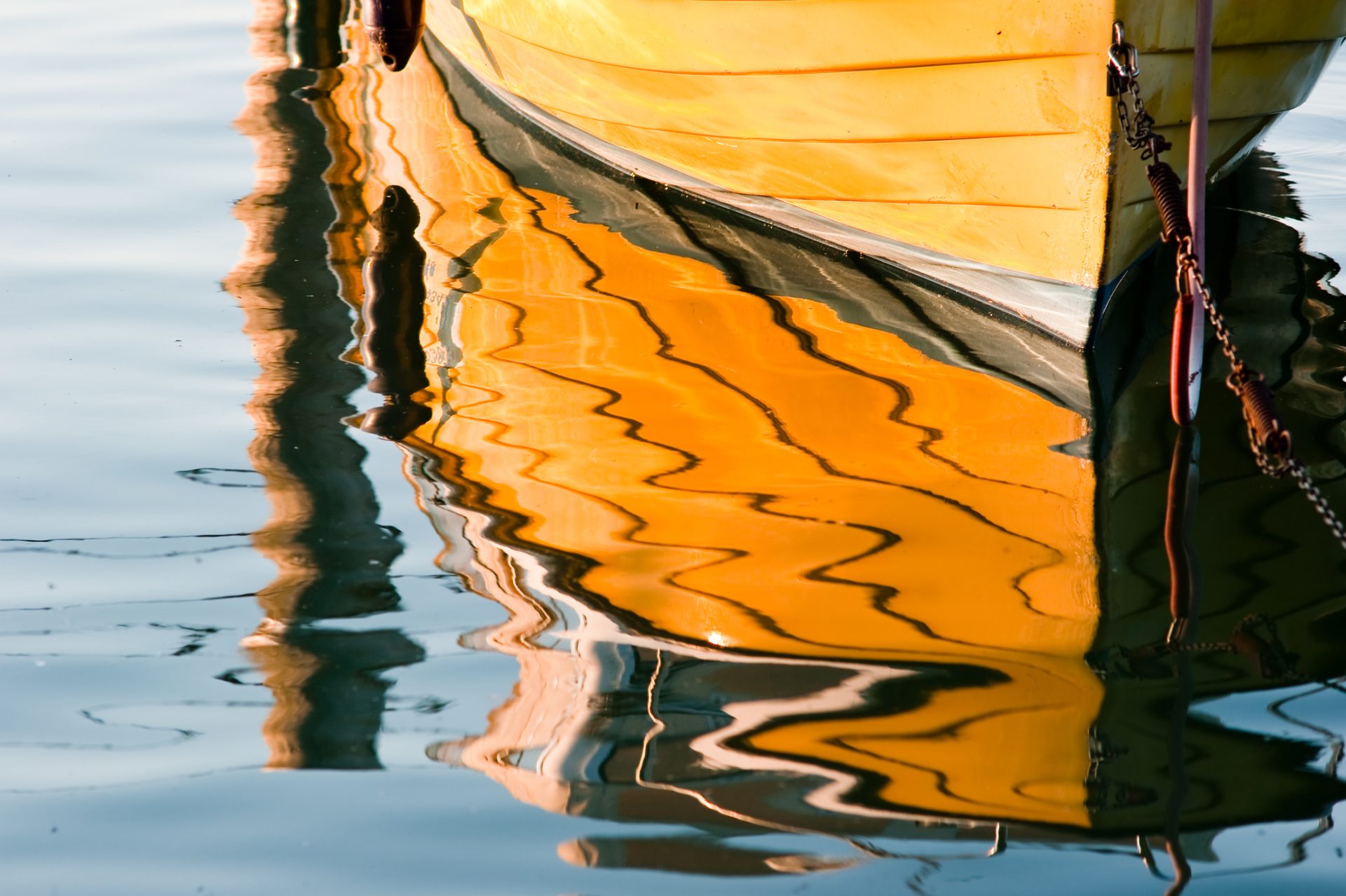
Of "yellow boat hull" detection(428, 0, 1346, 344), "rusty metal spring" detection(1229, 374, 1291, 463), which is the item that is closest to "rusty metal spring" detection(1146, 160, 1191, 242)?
"yellow boat hull" detection(428, 0, 1346, 344)

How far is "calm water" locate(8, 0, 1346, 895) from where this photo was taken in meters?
1.92

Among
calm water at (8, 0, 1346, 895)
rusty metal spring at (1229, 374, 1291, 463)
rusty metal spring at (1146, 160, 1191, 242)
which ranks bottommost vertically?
calm water at (8, 0, 1346, 895)

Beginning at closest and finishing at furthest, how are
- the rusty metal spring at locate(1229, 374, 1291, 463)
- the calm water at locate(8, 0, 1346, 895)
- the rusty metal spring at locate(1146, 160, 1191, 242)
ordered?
the calm water at locate(8, 0, 1346, 895) → the rusty metal spring at locate(1229, 374, 1291, 463) → the rusty metal spring at locate(1146, 160, 1191, 242)

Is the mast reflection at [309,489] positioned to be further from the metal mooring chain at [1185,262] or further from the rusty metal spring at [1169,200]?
the rusty metal spring at [1169,200]

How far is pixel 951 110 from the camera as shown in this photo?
3.22 metres

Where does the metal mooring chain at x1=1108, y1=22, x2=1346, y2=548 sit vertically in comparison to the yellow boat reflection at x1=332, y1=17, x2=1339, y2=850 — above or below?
above

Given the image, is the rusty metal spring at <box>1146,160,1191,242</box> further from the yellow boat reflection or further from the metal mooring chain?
the yellow boat reflection

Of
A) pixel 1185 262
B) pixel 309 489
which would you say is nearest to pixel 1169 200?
pixel 1185 262

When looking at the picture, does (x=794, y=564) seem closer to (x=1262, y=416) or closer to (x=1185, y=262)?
(x=1262, y=416)

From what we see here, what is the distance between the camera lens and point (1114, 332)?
3482 mm

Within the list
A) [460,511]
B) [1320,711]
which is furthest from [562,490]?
[1320,711]

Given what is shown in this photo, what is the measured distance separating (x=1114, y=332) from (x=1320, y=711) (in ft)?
5.10

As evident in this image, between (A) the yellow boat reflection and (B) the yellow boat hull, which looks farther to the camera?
(B) the yellow boat hull

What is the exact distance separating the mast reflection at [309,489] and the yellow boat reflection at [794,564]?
0.16 meters
